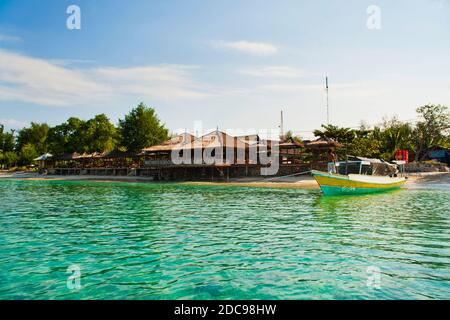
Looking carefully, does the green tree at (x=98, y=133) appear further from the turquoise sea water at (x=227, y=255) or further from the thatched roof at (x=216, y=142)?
the turquoise sea water at (x=227, y=255)

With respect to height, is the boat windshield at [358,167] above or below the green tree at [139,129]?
below

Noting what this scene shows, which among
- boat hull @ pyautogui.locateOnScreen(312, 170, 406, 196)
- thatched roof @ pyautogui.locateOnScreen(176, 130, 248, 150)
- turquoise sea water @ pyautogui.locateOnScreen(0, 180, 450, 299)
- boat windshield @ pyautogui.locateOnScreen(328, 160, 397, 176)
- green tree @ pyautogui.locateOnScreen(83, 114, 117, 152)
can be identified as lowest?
turquoise sea water @ pyautogui.locateOnScreen(0, 180, 450, 299)

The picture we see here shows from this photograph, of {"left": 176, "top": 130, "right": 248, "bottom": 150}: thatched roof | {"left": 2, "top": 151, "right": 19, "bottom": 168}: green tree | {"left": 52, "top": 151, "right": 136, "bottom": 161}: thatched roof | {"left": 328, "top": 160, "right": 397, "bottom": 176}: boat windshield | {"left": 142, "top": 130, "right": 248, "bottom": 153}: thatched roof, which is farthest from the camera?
{"left": 2, "top": 151, "right": 19, "bottom": 168}: green tree

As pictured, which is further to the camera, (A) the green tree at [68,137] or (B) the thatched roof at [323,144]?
(A) the green tree at [68,137]

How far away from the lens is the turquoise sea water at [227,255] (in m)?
6.02

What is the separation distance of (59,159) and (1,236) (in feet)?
185

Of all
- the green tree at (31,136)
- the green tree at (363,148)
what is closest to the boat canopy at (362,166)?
the green tree at (363,148)

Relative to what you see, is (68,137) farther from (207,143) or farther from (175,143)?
(207,143)

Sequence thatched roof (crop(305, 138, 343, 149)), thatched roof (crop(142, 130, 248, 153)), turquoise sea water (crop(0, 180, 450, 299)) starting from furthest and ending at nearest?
thatched roof (crop(142, 130, 248, 153)) < thatched roof (crop(305, 138, 343, 149)) < turquoise sea water (crop(0, 180, 450, 299))

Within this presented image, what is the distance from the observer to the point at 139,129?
59.2 m

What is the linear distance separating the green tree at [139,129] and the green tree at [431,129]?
4263 cm

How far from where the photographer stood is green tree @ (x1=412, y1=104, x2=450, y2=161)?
47406 mm

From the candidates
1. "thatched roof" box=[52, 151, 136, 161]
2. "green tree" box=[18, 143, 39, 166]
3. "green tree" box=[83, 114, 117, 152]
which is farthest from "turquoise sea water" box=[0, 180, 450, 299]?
"green tree" box=[18, 143, 39, 166]

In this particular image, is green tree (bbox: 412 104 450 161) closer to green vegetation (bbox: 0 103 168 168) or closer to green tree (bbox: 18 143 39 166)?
green vegetation (bbox: 0 103 168 168)
